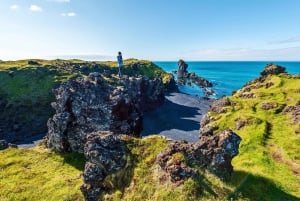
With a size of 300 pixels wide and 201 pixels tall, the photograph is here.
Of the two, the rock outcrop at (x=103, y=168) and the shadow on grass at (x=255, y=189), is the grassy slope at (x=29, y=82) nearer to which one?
the rock outcrop at (x=103, y=168)

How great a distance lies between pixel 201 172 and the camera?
23688 millimetres

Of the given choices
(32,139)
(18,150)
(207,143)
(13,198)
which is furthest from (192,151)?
(32,139)

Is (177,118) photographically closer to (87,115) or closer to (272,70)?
(272,70)

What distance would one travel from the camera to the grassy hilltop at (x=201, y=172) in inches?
893

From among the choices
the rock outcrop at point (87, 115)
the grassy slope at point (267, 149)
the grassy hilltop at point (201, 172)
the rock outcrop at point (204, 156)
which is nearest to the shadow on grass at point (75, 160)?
the grassy hilltop at point (201, 172)

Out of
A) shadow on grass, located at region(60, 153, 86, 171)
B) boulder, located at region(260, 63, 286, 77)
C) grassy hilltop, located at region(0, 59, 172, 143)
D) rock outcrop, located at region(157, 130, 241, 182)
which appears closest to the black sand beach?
grassy hilltop, located at region(0, 59, 172, 143)

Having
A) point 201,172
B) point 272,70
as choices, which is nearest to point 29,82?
point 272,70

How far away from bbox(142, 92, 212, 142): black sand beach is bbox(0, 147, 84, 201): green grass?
43.0 meters

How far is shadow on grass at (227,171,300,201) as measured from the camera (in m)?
22.9

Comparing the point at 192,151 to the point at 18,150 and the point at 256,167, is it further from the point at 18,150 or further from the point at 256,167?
the point at 18,150

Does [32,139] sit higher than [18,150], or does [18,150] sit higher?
[18,150]

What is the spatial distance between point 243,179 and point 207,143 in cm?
490

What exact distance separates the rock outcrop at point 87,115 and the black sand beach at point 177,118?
117 ft

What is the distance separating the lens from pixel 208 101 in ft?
422
